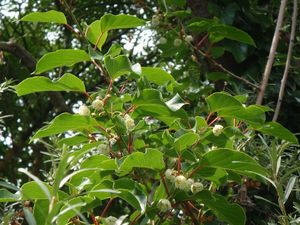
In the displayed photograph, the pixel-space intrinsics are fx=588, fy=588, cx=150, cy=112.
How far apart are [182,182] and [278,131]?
0.98ft

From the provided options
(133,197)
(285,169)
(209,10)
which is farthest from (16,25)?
(133,197)

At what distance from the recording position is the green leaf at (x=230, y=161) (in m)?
1.09

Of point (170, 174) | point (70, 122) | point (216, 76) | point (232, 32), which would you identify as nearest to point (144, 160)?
point (170, 174)

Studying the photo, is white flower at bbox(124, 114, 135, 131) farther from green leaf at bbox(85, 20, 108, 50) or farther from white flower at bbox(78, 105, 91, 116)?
green leaf at bbox(85, 20, 108, 50)

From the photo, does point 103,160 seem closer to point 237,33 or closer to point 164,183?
point 164,183

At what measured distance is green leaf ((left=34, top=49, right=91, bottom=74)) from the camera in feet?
3.96

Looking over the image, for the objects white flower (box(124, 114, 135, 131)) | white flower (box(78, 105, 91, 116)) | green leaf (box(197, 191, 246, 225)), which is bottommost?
green leaf (box(197, 191, 246, 225))

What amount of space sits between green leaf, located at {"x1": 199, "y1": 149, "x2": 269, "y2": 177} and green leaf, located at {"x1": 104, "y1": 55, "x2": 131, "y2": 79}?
0.75 feet

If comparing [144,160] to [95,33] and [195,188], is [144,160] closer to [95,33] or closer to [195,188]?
[195,188]

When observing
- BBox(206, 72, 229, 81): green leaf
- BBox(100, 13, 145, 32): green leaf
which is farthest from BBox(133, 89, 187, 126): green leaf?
BBox(206, 72, 229, 81): green leaf

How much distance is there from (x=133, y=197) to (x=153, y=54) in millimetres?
2254

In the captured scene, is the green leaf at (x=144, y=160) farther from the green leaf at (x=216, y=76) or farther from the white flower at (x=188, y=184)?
the green leaf at (x=216, y=76)

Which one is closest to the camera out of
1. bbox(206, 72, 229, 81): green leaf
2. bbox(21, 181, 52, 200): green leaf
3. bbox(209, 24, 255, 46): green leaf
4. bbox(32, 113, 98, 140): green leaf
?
bbox(21, 181, 52, 200): green leaf

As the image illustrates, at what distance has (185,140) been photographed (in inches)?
42.7
